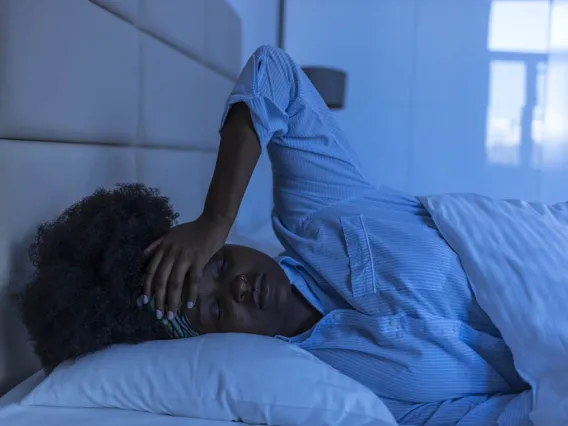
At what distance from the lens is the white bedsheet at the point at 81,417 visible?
849 mm

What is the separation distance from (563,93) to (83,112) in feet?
7.99

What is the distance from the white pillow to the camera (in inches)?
34.0

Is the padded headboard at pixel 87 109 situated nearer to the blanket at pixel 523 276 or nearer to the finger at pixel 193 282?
the finger at pixel 193 282

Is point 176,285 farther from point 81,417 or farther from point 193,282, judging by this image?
point 81,417

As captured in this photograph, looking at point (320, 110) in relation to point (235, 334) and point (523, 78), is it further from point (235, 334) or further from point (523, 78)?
point (523, 78)

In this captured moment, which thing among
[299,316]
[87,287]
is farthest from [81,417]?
[299,316]

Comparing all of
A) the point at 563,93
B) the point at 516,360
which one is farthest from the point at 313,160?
the point at 563,93

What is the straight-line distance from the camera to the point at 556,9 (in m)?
2.91

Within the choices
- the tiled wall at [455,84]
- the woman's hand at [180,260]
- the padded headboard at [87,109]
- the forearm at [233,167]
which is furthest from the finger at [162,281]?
the tiled wall at [455,84]

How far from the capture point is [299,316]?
113 centimetres

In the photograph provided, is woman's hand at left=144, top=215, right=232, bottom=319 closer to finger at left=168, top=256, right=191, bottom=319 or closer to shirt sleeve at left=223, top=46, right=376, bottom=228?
finger at left=168, top=256, right=191, bottom=319

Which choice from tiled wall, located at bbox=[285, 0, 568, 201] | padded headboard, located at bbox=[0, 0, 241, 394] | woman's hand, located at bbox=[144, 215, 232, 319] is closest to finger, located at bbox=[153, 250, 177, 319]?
woman's hand, located at bbox=[144, 215, 232, 319]

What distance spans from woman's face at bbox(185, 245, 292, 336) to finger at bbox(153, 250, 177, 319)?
0.07 meters

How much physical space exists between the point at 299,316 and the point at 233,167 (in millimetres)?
292
